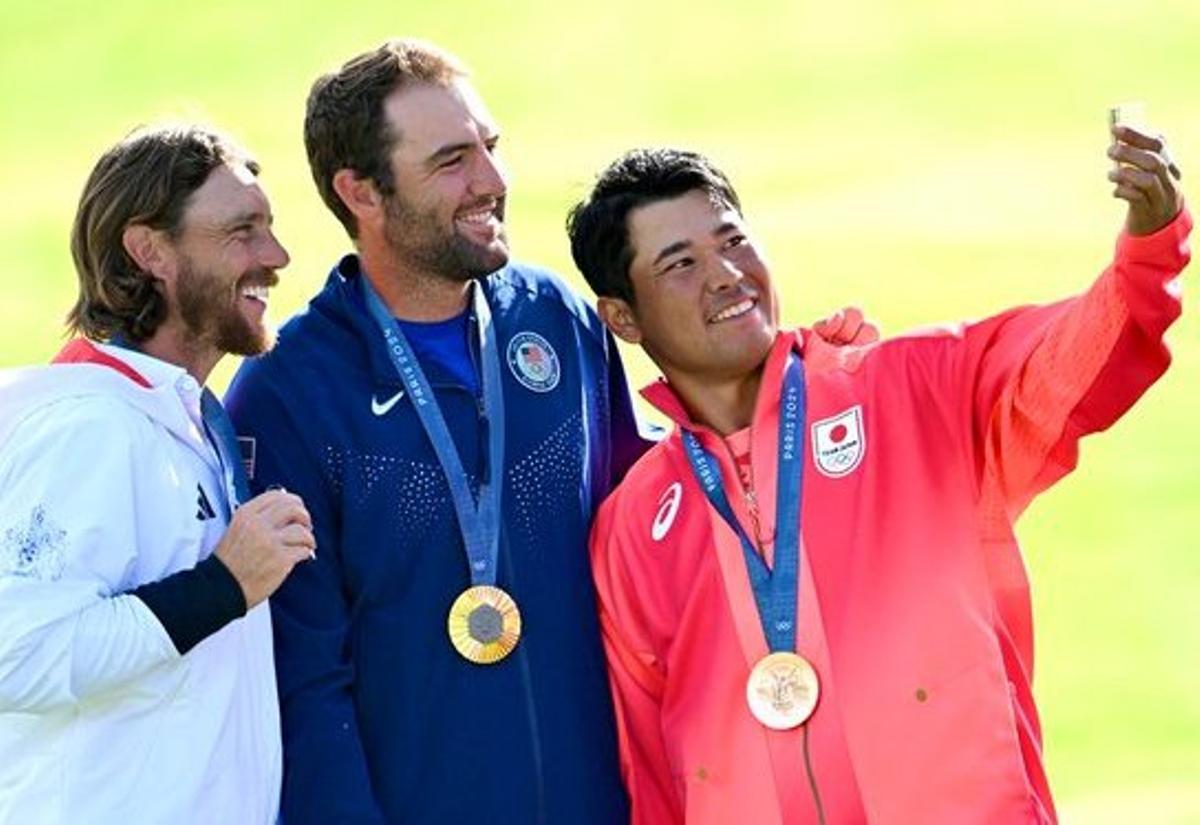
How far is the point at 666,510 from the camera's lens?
5.95m

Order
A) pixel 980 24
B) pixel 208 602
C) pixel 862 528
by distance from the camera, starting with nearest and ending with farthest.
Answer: pixel 208 602
pixel 862 528
pixel 980 24

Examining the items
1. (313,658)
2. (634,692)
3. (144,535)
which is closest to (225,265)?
(144,535)

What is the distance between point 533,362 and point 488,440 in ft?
0.72

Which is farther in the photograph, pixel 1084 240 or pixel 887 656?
pixel 1084 240

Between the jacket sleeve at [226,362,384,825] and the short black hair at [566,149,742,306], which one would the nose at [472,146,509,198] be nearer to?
the short black hair at [566,149,742,306]

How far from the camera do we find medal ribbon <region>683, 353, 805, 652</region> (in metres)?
5.71

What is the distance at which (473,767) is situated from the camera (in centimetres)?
590

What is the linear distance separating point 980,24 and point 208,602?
13.7 m

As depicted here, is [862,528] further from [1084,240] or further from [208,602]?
[1084,240]

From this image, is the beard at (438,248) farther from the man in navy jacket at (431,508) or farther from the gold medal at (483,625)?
the gold medal at (483,625)

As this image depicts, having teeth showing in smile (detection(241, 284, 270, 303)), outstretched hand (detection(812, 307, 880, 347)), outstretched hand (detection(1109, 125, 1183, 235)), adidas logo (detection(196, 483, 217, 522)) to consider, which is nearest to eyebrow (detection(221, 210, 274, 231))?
teeth showing in smile (detection(241, 284, 270, 303))

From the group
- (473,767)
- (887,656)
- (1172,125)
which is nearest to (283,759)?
(473,767)

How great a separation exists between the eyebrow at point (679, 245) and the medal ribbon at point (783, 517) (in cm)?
29

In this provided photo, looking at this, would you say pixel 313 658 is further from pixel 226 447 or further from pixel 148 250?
pixel 148 250
